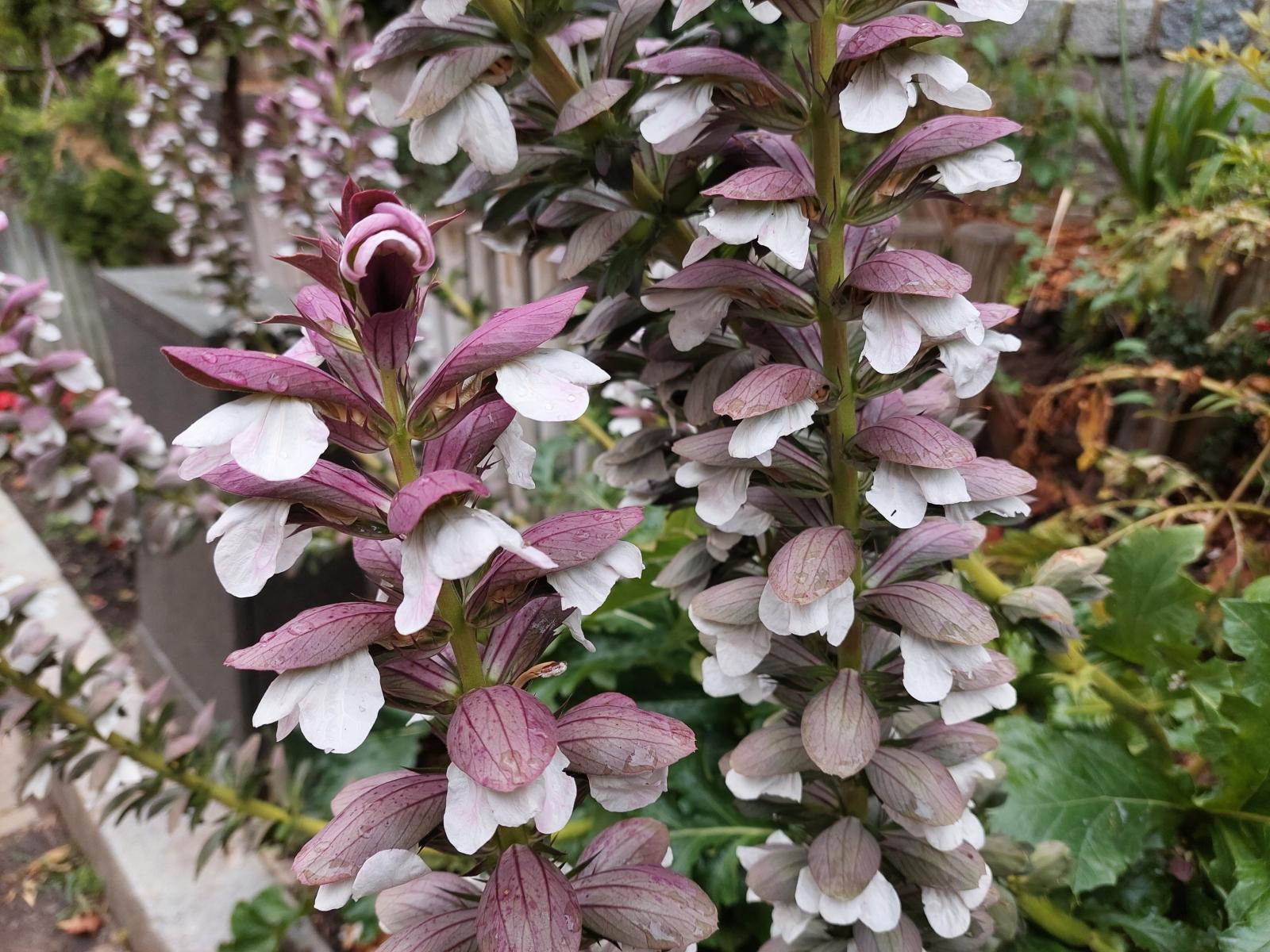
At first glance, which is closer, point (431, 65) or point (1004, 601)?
point (431, 65)

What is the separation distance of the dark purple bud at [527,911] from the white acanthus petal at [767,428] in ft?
0.96

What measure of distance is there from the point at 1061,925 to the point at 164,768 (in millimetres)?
1329

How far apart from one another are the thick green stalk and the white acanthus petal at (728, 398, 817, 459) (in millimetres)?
53

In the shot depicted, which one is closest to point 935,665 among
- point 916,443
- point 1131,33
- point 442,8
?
point 916,443

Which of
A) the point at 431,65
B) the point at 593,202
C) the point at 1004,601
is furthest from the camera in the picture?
the point at 1004,601

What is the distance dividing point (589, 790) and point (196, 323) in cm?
196

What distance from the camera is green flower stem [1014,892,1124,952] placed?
3.19ft

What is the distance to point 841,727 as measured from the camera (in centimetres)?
64

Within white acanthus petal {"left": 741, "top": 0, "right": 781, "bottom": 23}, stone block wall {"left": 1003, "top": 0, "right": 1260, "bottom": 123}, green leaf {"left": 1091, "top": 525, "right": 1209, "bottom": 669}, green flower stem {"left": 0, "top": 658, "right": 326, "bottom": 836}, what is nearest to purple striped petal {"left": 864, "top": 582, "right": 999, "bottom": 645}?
white acanthus petal {"left": 741, "top": 0, "right": 781, "bottom": 23}

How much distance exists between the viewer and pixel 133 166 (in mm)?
4316

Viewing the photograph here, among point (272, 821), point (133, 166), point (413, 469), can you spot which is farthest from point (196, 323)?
point (133, 166)

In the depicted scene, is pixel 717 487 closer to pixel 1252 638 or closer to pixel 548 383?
pixel 548 383

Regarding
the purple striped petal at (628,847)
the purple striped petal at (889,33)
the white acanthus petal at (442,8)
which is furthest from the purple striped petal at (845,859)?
the white acanthus petal at (442,8)

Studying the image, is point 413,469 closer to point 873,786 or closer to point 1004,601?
point 873,786
